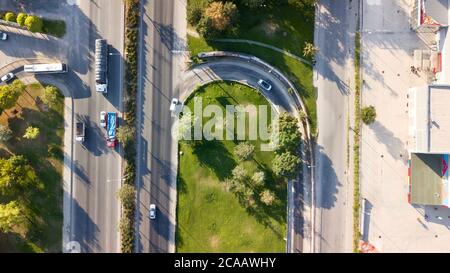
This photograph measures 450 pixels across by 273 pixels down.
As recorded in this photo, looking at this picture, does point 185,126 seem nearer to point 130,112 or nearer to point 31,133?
point 130,112

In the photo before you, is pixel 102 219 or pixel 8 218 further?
pixel 102 219

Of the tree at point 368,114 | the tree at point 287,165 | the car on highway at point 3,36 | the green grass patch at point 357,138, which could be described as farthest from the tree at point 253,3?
the car on highway at point 3,36

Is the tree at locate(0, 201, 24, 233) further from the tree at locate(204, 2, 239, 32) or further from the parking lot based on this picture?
the parking lot

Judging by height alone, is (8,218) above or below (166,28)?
below

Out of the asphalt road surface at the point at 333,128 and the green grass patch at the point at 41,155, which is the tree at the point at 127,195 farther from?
A: the asphalt road surface at the point at 333,128

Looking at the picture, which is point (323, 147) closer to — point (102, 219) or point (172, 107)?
point (172, 107)

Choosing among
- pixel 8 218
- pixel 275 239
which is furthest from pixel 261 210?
pixel 8 218
